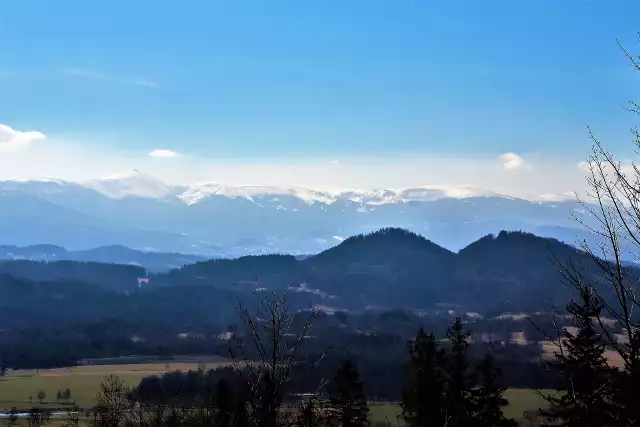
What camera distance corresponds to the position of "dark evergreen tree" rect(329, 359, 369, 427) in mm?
25859

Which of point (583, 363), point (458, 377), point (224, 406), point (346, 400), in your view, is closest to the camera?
point (583, 363)

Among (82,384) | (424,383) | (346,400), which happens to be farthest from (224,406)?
(82,384)

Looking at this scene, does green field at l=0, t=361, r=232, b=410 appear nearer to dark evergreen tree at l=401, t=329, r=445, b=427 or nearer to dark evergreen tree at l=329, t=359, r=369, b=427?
dark evergreen tree at l=329, t=359, r=369, b=427

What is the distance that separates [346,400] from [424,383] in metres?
3.12

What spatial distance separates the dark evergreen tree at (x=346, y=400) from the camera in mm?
25859

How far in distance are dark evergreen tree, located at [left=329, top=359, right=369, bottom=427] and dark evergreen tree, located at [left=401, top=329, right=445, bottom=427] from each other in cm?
173

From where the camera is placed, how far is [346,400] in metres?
26.3

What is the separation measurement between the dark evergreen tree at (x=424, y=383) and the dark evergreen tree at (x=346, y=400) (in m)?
1.73

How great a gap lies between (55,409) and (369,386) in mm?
28062

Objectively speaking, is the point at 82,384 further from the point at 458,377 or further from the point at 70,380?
the point at 458,377

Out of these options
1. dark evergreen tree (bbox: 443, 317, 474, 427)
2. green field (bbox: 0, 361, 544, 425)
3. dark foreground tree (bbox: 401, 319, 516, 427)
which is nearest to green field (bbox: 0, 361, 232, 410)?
green field (bbox: 0, 361, 544, 425)

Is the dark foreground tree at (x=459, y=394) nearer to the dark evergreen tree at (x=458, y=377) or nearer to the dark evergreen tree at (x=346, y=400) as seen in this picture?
the dark evergreen tree at (x=458, y=377)

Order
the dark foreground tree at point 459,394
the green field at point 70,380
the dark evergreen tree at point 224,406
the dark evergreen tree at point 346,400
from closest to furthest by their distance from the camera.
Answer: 1. the dark evergreen tree at point 224,406
2. the dark foreground tree at point 459,394
3. the dark evergreen tree at point 346,400
4. the green field at point 70,380

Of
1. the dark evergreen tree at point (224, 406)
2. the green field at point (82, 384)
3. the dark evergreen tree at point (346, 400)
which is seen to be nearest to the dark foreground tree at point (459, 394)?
the dark evergreen tree at point (346, 400)
